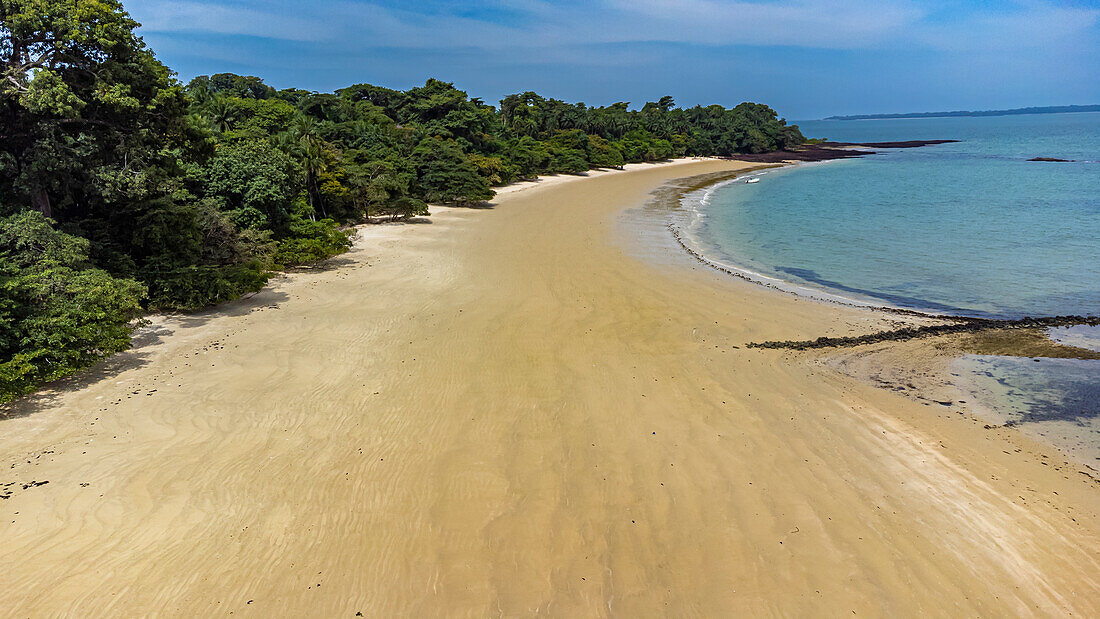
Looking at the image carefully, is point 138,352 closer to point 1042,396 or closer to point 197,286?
point 197,286

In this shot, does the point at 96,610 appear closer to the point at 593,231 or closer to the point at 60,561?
the point at 60,561

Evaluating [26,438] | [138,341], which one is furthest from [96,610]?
[138,341]

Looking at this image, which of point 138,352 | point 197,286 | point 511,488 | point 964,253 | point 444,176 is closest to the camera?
point 511,488

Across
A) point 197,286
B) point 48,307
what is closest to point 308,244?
point 197,286

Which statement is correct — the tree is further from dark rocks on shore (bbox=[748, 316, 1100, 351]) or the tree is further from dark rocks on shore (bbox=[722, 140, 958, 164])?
dark rocks on shore (bbox=[722, 140, 958, 164])

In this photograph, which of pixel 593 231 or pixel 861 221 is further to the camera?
pixel 861 221

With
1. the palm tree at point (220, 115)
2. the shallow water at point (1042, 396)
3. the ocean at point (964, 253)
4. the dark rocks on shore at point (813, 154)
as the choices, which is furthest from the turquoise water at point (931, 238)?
the dark rocks on shore at point (813, 154)

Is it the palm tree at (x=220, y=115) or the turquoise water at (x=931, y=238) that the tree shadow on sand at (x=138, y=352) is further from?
the palm tree at (x=220, y=115)
